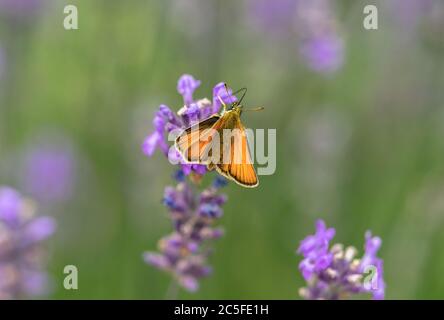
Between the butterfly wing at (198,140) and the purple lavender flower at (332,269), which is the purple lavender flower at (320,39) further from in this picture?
the purple lavender flower at (332,269)

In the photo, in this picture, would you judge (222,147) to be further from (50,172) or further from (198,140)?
(50,172)

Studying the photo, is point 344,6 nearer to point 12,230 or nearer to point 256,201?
point 256,201

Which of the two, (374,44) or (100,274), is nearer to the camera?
(100,274)

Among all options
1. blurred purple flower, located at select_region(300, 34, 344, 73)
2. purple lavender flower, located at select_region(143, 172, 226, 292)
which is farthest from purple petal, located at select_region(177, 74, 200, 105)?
blurred purple flower, located at select_region(300, 34, 344, 73)

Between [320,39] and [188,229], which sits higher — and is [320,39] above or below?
above

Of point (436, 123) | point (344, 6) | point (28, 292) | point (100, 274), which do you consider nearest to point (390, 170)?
point (436, 123)

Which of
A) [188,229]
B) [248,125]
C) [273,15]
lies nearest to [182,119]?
[188,229]

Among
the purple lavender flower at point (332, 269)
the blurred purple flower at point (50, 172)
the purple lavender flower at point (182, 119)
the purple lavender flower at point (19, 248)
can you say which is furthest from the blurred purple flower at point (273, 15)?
the purple lavender flower at point (332, 269)

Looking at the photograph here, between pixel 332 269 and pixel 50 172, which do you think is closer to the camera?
pixel 332 269
